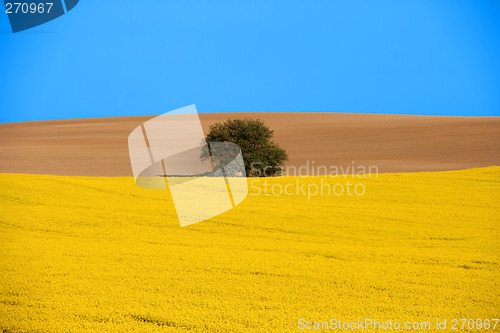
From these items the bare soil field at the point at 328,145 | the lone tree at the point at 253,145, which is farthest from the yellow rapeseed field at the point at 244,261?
the bare soil field at the point at 328,145

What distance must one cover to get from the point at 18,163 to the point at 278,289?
2771cm

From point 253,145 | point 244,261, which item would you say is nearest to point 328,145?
point 253,145

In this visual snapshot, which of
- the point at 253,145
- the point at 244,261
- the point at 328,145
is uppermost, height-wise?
the point at 244,261

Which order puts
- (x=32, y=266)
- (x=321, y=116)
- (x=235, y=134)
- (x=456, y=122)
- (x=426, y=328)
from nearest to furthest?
(x=426, y=328) < (x=32, y=266) < (x=235, y=134) < (x=456, y=122) < (x=321, y=116)

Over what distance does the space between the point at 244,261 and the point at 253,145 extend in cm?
1293

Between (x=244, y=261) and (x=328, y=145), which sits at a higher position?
(x=244, y=261)

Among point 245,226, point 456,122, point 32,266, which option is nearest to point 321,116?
point 456,122

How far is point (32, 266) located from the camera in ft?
24.1

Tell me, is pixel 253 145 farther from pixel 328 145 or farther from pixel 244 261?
pixel 328 145

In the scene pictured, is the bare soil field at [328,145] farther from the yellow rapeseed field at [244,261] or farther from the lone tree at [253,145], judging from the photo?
the yellow rapeseed field at [244,261]

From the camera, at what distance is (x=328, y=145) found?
124ft

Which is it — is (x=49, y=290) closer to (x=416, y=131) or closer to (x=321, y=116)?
(x=416, y=131)

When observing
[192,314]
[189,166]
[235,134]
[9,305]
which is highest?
[9,305]

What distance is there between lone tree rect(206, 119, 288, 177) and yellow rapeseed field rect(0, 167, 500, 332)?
5.94m
